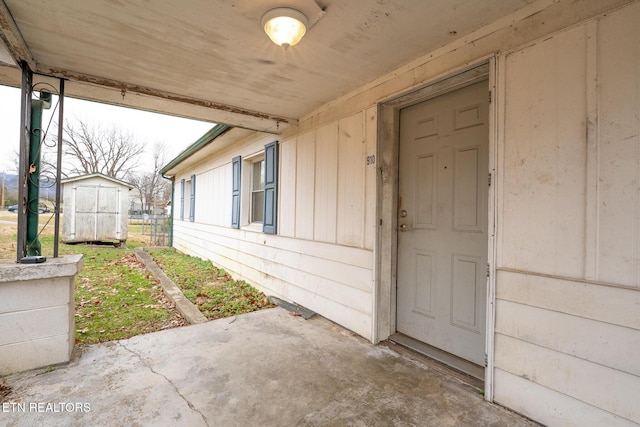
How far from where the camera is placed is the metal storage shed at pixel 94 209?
9.55 m

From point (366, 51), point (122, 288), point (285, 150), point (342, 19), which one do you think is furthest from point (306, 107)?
point (122, 288)

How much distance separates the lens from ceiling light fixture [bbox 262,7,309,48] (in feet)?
5.93

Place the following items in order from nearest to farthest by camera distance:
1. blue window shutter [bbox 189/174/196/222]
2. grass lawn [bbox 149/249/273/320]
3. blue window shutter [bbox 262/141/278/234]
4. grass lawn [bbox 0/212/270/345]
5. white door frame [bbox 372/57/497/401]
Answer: white door frame [bbox 372/57/497/401], grass lawn [bbox 0/212/270/345], grass lawn [bbox 149/249/273/320], blue window shutter [bbox 262/141/278/234], blue window shutter [bbox 189/174/196/222]

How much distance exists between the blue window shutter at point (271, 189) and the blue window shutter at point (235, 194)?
110 centimetres

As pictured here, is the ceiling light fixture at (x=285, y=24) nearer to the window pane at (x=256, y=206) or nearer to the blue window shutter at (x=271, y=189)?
the blue window shutter at (x=271, y=189)

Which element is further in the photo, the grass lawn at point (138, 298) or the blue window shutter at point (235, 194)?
the blue window shutter at point (235, 194)

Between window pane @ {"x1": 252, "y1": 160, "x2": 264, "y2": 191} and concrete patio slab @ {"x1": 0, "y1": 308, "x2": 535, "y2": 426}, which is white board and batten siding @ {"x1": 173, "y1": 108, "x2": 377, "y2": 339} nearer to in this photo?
window pane @ {"x1": 252, "y1": 160, "x2": 264, "y2": 191}

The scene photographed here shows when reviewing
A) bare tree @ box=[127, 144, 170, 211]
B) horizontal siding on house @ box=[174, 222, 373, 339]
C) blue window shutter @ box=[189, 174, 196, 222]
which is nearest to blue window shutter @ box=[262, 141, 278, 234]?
horizontal siding on house @ box=[174, 222, 373, 339]

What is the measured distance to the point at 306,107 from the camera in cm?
354

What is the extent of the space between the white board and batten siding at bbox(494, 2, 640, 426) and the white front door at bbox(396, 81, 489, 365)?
37cm

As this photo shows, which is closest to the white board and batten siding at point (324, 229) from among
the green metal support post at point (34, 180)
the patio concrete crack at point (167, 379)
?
the patio concrete crack at point (167, 379)

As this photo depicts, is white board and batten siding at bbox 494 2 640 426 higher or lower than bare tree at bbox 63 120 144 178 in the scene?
lower

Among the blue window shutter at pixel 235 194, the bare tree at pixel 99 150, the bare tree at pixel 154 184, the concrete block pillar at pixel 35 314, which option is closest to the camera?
the concrete block pillar at pixel 35 314

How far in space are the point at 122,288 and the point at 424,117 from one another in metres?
5.08
